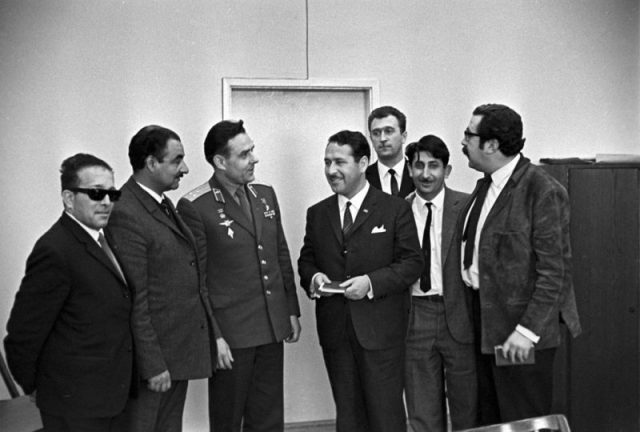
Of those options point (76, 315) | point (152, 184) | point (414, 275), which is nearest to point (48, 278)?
point (76, 315)

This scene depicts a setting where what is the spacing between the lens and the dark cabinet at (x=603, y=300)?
3932 mm

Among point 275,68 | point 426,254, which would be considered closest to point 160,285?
point 426,254

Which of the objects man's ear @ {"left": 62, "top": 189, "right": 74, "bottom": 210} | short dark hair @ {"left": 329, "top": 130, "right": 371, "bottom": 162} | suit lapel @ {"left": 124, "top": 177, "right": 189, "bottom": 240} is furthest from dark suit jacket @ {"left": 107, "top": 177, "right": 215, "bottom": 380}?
short dark hair @ {"left": 329, "top": 130, "right": 371, "bottom": 162}

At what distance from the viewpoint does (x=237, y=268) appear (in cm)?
318

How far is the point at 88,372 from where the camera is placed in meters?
2.44

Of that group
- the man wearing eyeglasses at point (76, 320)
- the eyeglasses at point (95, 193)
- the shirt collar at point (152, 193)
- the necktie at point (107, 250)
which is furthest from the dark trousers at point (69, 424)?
the shirt collar at point (152, 193)

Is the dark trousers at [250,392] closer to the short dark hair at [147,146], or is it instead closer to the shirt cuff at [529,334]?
the short dark hair at [147,146]

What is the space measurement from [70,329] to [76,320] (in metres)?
0.03

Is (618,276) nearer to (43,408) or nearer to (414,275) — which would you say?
(414,275)

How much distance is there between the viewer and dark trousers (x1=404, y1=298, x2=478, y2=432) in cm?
319

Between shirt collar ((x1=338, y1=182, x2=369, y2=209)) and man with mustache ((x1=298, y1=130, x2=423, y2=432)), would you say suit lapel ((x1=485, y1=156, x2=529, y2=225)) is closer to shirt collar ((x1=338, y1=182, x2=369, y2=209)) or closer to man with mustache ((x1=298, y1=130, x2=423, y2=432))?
man with mustache ((x1=298, y1=130, x2=423, y2=432))

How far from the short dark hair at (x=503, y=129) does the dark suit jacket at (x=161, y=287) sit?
1234 mm

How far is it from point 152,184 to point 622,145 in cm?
316

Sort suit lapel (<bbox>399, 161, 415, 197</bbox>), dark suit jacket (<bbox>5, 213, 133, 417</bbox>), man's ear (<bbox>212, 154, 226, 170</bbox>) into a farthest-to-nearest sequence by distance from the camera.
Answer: suit lapel (<bbox>399, 161, 415, 197</bbox>) → man's ear (<bbox>212, 154, 226, 170</bbox>) → dark suit jacket (<bbox>5, 213, 133, 417</bbox>)
